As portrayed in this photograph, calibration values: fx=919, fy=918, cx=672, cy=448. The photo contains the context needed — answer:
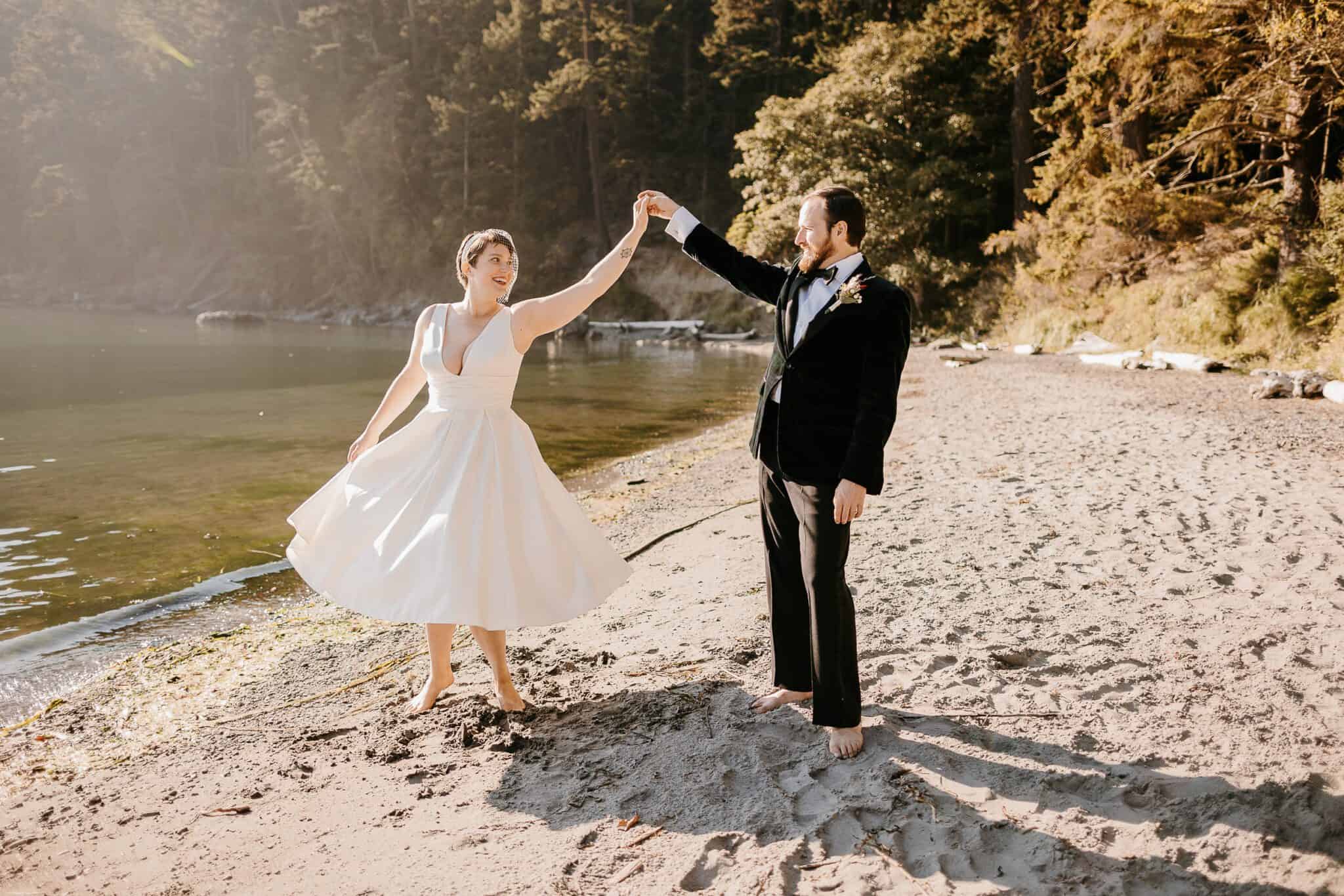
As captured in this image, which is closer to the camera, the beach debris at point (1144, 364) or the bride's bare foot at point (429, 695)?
the bride's bare foot at point (429, 695)

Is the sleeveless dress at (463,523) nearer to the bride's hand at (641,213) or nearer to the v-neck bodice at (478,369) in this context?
the v-neck bodice at (478,369)

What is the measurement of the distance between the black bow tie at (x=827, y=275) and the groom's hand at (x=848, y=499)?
75cm

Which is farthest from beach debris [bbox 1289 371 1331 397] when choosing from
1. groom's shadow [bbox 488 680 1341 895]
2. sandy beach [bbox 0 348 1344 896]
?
groom's shadow [bbox 488 680 1341 895]

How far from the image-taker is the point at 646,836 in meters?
3.12

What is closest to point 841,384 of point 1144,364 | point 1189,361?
point 1189,361

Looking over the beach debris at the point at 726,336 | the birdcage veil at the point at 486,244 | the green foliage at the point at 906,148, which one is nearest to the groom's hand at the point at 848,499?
the birdcage veil at the point at 486,244

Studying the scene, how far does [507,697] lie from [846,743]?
155 cm

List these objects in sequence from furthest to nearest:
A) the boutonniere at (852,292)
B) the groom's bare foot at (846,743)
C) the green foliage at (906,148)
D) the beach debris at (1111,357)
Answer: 1. the green foliage at (906,148)
2. the beach debris at (1111,357)
3. the groom's bare foot at (846,743)
4. the boutonniere at (852,292)

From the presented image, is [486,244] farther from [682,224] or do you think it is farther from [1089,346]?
[1089,346]

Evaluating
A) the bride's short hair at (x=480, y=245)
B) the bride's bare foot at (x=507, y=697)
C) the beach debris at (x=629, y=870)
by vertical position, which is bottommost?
the beach debris at (x=629, y=870)

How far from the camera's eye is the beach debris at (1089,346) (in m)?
18.5

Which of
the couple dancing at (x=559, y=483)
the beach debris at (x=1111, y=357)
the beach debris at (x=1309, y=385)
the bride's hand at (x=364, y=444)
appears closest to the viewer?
the couple dancing at (x=559, y=483)

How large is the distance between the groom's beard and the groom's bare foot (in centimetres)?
177

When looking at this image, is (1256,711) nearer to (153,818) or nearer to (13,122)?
(153,818)
